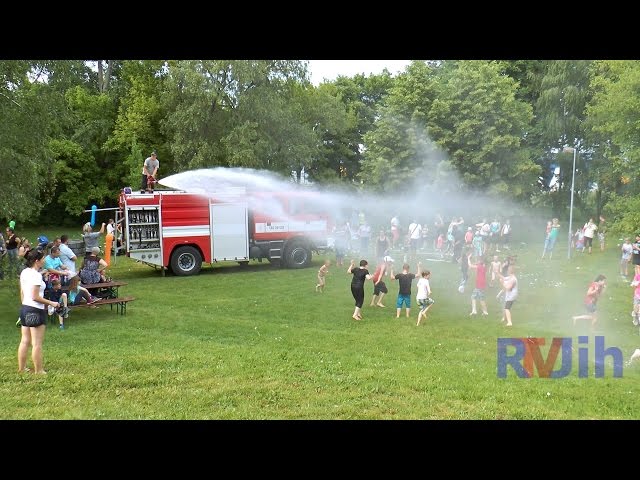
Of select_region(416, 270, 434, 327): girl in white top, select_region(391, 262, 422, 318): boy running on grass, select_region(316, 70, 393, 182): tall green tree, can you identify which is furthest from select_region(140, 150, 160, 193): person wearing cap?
select_region(316, 70, 393, 182): tall green tree

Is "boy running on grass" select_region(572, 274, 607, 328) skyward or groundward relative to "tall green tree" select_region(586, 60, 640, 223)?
groundward

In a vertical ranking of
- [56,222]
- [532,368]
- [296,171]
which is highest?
[296,171]

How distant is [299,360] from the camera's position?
28.6 feet

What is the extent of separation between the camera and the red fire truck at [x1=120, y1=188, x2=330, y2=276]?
18562 millimetres

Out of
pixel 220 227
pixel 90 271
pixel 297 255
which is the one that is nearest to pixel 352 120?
pixel 297 255

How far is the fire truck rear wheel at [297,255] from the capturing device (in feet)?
66.1

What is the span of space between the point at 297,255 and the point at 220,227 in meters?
2.93

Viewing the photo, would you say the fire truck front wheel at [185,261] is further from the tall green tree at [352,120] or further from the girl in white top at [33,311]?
the tall green tree at [352,120]

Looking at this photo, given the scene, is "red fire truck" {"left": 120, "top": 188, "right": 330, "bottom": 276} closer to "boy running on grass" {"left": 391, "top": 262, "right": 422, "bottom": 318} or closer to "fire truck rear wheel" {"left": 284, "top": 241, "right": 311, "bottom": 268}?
"fire truck rear wheel" {"left": 284, "top": 241, "right": 311, "bottom": 268}

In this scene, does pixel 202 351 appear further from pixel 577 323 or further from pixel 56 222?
pixel 56 222

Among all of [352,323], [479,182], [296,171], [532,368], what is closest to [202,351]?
[352,323]

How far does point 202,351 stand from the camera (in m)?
9.26

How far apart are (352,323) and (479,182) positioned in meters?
21.5

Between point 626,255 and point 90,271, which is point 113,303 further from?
point 626,255
